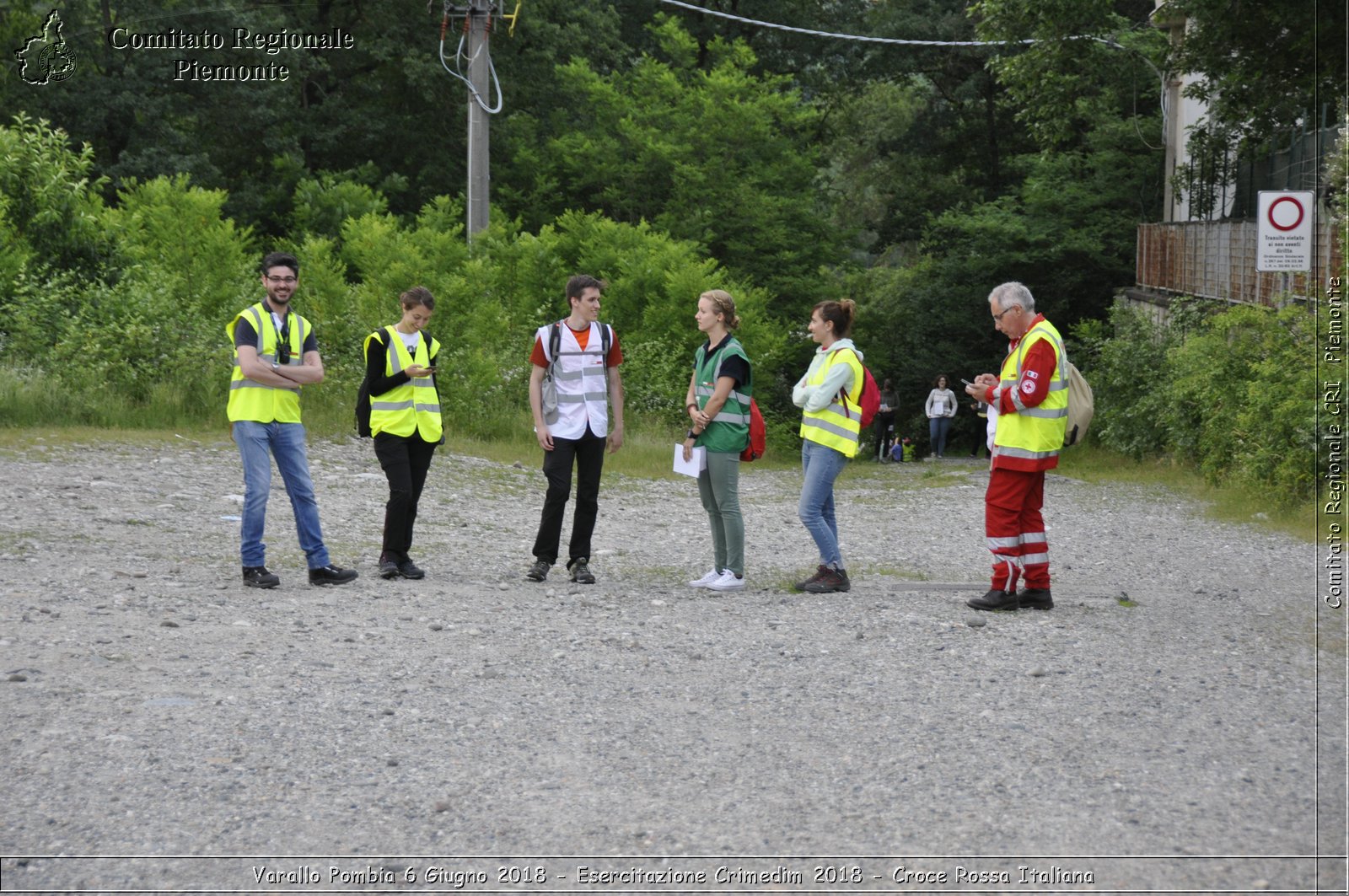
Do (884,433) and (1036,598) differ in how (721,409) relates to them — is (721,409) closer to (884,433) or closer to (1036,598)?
(1036,598)

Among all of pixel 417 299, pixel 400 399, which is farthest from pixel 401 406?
pixel 417 299

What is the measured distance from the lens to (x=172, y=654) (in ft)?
22.0

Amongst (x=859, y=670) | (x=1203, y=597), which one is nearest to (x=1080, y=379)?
(x=1203, y=597)

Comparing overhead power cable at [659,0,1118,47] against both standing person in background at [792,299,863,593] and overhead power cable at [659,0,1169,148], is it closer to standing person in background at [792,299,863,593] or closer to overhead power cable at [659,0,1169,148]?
overhead power cable at [659,0,1169,148]

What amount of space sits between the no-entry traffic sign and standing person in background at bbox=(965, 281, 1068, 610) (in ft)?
17.9

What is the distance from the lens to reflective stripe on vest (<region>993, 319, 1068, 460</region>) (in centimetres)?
805

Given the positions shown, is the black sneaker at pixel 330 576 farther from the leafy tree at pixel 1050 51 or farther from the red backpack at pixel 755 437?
the leafy tree at pixel 1050 51

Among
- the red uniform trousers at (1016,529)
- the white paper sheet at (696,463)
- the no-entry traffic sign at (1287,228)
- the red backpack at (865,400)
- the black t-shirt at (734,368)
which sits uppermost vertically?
the no-entry traffic sign at (1287,228)

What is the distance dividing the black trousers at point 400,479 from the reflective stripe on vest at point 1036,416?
3419mm

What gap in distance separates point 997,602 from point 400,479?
3.60 m

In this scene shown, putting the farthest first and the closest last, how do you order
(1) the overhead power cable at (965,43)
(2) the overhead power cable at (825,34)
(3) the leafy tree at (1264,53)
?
1. (2) the overhead power cable at (825,34)
2. (1) the overhead power cable at (965,43)
3. (3) the leafy tree at (1264,53)

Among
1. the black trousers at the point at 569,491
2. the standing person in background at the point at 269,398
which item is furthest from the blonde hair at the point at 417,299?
the black trousers at the point at 569,491

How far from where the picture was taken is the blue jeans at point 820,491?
874cm

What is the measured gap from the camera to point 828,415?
343 inches
